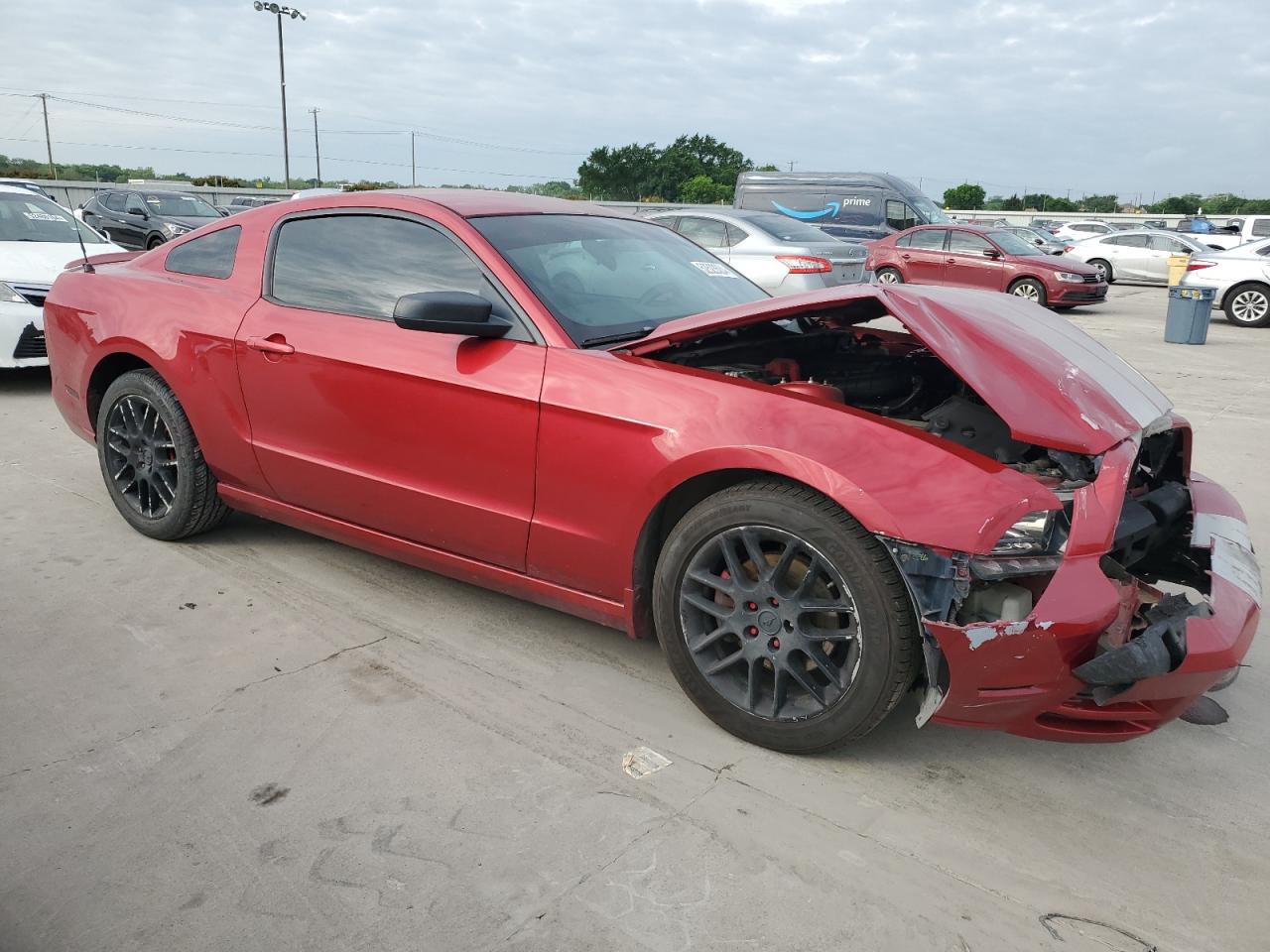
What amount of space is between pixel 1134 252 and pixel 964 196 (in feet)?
135

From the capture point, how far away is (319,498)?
12.4 feet

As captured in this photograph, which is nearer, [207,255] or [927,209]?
[207,255]

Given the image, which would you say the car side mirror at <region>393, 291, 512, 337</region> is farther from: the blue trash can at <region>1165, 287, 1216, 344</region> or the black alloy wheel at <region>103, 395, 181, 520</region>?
the blue trash can at <region>1165, 287, 1216, 344</region>

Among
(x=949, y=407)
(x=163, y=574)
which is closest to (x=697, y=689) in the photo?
(x=949, y=407)

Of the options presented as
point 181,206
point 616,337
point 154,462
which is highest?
point 181,206

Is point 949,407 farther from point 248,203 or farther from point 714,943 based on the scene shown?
point 248,203

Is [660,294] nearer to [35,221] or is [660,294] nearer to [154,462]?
[154,462]

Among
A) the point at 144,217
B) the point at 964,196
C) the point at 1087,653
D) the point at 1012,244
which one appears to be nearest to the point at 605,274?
the point at 1087,653

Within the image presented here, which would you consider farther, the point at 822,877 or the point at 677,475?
the point at 677,475

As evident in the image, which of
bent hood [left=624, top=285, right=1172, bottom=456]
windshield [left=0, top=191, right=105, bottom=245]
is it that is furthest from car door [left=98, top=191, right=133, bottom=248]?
bent hood [left=624, top=285, right=1172, bottom=456]

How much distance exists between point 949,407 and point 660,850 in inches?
61.3

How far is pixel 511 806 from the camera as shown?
A: 2.58 metres

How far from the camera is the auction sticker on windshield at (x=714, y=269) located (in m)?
4.11

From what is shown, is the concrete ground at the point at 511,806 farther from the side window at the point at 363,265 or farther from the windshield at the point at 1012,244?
the windshield at the point at 1012,244
